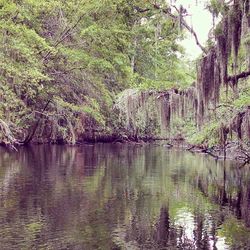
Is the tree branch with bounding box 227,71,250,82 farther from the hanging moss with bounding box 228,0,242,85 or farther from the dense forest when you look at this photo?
the hanging moss with bounding box 228,0,242,85

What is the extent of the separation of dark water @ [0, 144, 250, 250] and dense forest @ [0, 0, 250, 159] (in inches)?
70.0

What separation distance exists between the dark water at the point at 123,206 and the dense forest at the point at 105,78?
5.83 feet

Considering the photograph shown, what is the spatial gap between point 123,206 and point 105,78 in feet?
75.2

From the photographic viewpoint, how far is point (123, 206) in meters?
12.4

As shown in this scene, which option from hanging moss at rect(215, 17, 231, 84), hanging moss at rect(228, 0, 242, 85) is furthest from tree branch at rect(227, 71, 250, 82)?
hanging moss at rect(228, 0, 242, 85)

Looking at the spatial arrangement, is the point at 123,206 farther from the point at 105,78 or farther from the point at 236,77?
the point at 105,78

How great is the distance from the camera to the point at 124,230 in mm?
10125

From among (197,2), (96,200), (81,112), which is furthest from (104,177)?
(81,112)

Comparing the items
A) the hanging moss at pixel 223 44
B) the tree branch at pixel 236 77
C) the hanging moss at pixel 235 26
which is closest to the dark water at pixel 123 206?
the tree branch at pixel 236 77

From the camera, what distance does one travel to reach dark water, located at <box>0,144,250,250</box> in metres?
9.37

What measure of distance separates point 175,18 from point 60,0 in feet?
43.2

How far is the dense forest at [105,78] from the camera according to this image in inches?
648

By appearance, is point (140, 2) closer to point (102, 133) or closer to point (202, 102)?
point (202, 102)

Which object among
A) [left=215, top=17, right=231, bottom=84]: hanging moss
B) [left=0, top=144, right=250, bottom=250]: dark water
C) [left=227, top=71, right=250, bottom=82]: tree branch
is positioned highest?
[left=215, top=17, right=231, bottom=84]: hanging moss
